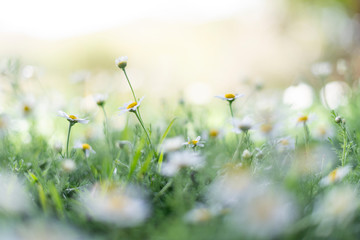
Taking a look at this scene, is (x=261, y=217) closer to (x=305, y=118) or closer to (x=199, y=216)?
(x=199, y=216)

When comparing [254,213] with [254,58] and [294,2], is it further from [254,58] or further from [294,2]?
[294,2]

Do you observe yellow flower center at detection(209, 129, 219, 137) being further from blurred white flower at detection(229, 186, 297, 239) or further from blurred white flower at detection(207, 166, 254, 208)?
blurred white flower at detection(229, 186, 297, 239)

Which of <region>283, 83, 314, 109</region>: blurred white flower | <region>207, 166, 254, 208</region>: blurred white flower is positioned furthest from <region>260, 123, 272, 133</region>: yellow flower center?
<region>283, 83, 314, 109</region>: blurred white flower

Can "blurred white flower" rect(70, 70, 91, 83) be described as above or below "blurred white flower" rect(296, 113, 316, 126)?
above

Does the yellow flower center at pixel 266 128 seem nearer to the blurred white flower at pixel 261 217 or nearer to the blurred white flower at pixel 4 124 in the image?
the blurred white flower at pixel 261 217

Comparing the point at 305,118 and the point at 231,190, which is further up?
the point at 231,190

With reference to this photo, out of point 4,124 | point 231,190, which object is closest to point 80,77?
point 4,124

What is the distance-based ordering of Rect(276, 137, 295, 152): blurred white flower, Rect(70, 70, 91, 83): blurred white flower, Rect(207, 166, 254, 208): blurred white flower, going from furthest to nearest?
Rect(70, 70, 91, 83): blurred white flower < Rect(276, 137, 295, 152): blurred white flower < Rect(207, 166, 254, 208): blurred white flower

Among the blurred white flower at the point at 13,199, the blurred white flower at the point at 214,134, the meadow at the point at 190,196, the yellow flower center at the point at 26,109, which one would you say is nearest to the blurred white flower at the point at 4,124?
the meadow at the point at 190,196

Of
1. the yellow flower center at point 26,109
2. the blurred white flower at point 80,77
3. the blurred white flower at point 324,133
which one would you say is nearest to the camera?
the blurred white flower at point 324,133

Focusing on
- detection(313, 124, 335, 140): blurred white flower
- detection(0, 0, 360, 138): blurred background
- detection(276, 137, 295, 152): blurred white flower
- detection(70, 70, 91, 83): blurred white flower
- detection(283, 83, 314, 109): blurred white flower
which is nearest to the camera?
detection(276, 137, 295, 152): blurred white flower
